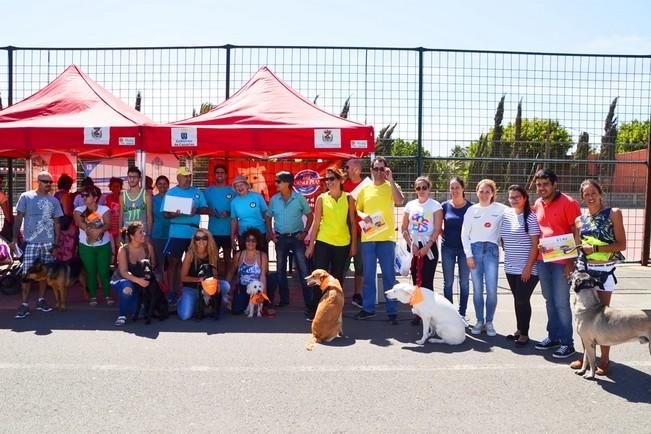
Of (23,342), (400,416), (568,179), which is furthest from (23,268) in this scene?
(568,179)

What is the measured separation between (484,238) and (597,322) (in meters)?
1.60

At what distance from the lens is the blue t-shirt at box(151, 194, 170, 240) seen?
8188 millimetres

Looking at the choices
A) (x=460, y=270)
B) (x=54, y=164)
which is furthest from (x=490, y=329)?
(x=54, y=164)

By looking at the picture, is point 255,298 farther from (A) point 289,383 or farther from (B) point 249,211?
(A) point 289,383

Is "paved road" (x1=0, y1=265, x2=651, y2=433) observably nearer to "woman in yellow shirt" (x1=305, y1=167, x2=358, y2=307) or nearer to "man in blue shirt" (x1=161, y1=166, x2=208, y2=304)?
"woman in yellow shirt" (x1=305, y1=167, x2=358, y2=307)

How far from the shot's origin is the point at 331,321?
596cm

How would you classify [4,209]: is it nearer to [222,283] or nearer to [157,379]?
[222,283]

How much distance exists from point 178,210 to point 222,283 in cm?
132

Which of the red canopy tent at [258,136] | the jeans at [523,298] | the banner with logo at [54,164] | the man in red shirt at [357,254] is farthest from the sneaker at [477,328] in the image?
the banner with logo at [54,164]

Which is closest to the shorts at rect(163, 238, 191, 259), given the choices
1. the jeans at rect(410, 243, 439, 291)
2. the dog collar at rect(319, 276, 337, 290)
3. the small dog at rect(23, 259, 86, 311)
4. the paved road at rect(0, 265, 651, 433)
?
the small dog at rect(23, 259, 86, 311)

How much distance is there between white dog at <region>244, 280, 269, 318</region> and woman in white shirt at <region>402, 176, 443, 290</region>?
188cm

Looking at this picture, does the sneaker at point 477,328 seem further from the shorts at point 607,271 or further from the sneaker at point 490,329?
the shorts at point 607,271

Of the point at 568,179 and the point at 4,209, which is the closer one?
the point at 4,209

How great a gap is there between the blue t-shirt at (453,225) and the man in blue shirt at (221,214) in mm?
3135
